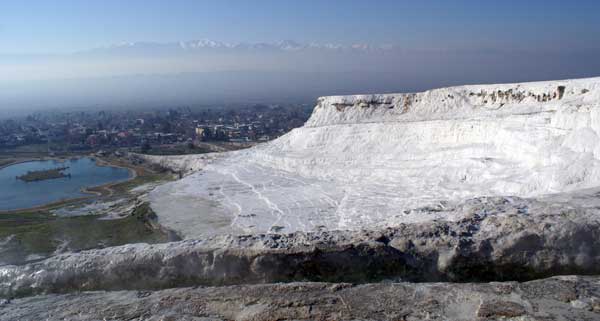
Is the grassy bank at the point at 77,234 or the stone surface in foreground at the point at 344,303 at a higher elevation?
the stone surface in foreground at the point at 344,303

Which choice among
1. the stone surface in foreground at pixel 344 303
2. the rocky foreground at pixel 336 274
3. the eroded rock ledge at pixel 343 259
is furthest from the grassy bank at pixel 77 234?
the stone surface in foreground at pixel 344 303

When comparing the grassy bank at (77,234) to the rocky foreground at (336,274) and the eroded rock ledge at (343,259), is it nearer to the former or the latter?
the eroded rock ledge at (343,259)

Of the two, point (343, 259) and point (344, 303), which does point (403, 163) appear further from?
point (344, 303)

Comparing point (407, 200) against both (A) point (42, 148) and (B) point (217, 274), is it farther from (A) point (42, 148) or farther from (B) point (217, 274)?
(A) point (42, 148)

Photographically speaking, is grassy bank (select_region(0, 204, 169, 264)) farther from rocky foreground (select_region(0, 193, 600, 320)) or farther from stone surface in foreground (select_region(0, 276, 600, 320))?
stone surface in foreground (select_region(0, 276, 600, 320))

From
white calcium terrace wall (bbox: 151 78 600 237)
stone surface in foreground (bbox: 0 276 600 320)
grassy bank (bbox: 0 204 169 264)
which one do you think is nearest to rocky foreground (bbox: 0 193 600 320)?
stone surface in foreground (bbox: 0 276 600 320)

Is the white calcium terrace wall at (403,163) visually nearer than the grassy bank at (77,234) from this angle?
No

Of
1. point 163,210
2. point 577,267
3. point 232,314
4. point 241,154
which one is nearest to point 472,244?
point 577,267
